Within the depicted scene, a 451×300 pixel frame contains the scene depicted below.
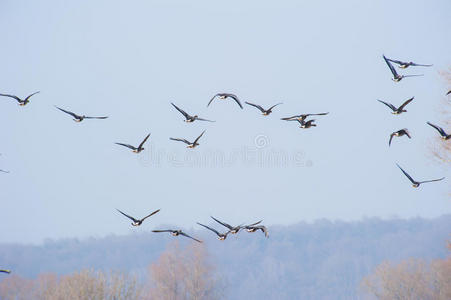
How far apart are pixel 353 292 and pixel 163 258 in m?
50.7

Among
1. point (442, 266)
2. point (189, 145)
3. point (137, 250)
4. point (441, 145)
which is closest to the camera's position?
point (189, 145)

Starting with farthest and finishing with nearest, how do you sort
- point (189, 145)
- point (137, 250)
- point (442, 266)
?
point (137, 250), point (442, 266), point (189, 145)

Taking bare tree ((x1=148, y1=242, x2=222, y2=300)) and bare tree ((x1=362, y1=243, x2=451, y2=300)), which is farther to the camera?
bare tree ((x1=148, y1=242, x2=222, y2=300))

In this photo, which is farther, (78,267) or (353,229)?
(353,229)

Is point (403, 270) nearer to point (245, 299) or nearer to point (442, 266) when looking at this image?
point (442, 266)

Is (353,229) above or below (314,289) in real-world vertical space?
above

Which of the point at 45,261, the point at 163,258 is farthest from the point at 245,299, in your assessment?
the point at 163,258

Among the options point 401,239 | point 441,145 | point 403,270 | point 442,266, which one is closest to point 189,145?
point 441,145

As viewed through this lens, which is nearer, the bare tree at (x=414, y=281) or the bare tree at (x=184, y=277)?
the bare tree at (x=414, y=281)

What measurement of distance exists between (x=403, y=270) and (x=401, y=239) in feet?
248

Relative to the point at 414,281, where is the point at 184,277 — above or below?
above

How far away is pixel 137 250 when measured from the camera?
141 meters

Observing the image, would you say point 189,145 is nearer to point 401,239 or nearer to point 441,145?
point 441,145

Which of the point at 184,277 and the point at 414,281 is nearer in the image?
the point at 414,281
